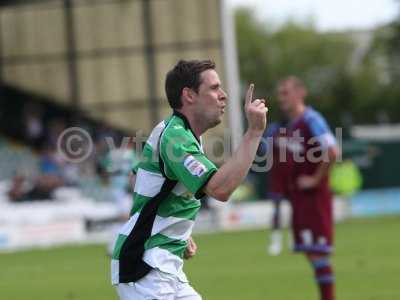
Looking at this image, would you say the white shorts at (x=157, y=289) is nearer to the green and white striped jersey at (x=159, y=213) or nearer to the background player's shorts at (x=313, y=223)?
the green and white striped jersey at (x=159, y=213)

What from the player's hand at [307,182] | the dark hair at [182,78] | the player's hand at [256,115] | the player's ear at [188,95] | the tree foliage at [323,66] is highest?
the dark hair at [182,78]

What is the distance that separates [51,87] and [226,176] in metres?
30.3

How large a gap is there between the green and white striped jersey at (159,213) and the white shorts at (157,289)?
0.03 meters

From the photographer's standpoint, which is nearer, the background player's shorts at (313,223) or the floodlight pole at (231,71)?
the background player's shorts at (313,223)

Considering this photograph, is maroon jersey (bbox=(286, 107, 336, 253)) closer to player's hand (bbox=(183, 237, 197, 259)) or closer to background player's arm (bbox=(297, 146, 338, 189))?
background player's arm (bbox=(297, 146, 338, 189))

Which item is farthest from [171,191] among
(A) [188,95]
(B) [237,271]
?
(B) [237,271]

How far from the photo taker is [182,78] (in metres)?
6.56

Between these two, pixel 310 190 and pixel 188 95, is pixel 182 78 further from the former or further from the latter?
pixel 310 190

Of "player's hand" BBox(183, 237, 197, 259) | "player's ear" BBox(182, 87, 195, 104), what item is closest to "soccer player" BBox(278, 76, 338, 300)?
"player's hand" BBox(183, 237, 197, 259)

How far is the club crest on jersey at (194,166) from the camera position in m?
6.38

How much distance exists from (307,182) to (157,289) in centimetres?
552

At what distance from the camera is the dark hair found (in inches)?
258

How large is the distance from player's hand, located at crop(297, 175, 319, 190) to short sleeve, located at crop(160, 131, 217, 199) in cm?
541

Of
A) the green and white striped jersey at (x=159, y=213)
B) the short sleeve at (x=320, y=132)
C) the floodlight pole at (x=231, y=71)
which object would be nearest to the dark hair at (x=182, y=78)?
the green and white striped jersey at (x=159, y=213)
